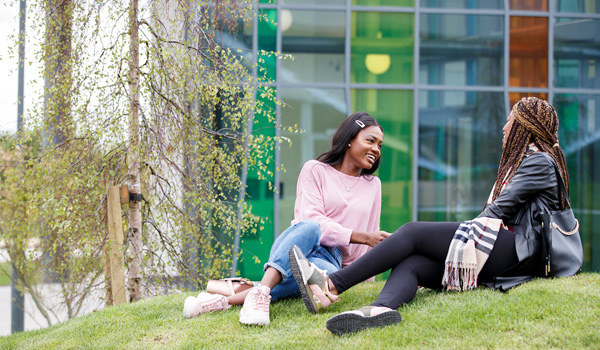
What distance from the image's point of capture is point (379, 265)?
3.53 m

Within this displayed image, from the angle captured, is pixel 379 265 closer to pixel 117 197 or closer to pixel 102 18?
pixel 117 197

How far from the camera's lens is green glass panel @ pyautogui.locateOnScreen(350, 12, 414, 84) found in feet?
31.4

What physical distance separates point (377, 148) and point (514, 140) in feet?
2.98

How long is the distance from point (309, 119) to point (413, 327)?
6.52 m

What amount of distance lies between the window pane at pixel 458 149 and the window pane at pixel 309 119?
1360 mm

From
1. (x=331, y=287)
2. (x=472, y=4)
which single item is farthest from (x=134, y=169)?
(x=472, y=4)

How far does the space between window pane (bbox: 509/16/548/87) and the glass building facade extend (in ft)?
0.05

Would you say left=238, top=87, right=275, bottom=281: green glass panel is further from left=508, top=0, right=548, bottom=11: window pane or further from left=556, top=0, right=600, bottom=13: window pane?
left=556, top=0, right=600, bottom=13: window pane

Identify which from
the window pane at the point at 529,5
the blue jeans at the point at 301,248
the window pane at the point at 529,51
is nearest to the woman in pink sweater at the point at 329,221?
the blue jeans at the point at 301,248

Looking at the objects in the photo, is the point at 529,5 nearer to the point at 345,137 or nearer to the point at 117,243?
the point at 345,137

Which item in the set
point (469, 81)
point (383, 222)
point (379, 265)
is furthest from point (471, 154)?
point (379, 265)

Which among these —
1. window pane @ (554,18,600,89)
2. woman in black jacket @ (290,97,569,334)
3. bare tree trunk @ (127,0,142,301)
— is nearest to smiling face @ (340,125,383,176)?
woman in black jacket @ (290,97,569,334)

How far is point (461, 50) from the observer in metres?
9.82

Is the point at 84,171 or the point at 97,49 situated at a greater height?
the point at 97,49
